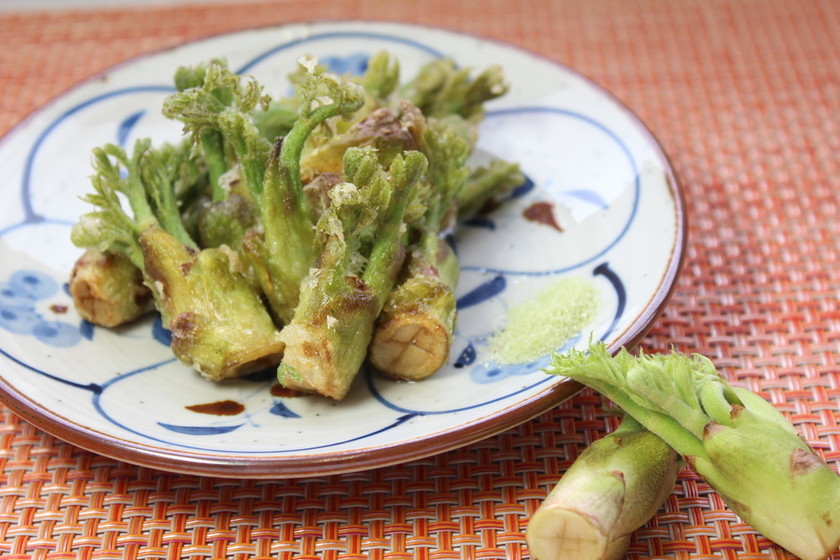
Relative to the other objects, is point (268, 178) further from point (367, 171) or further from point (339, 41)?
point (339, 41)

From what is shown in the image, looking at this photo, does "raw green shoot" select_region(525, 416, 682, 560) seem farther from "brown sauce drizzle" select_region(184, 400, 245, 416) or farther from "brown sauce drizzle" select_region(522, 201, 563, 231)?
"brown sauce drizzle" select_region(522, 201, 563, 231)

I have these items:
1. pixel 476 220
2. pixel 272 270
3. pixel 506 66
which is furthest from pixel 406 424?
pixel 506 66

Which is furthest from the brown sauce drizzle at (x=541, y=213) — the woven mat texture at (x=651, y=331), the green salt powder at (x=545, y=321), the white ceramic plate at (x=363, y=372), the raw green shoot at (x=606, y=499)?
the raw green shoot at (x=606, y=499)

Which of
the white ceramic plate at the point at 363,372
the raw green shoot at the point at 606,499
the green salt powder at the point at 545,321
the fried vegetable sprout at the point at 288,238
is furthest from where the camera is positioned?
the green salt powder at the point at 545,321

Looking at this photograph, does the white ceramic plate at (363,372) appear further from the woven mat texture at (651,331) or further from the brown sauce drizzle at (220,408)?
the woven mat texture at (651,331)

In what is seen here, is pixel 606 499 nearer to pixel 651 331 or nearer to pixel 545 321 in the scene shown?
pixel 545 321
